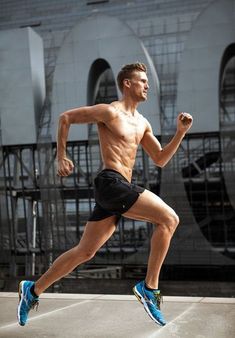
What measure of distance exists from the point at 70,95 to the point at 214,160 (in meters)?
3.56

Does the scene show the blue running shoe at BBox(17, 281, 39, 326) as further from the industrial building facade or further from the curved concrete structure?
the curved concrete structure

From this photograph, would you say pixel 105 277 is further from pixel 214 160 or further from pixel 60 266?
pixel 60 266

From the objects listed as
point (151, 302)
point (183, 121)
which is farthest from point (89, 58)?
point (151, 302)

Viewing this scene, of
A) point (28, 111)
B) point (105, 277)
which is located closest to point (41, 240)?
point (105, 277)

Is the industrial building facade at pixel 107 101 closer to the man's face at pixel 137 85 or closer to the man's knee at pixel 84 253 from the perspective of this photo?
the man's face at pixel 137 85

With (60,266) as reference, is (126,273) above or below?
below

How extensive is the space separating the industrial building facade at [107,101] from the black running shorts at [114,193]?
7246mm

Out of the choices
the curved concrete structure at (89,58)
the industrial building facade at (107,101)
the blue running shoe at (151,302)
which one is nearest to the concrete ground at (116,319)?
the blue running shoe at (151,302)

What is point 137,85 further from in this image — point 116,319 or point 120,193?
point 116,319

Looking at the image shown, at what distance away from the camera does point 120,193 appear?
2.88 m

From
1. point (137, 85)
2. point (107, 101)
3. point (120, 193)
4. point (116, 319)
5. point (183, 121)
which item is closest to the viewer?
point (120, 193)

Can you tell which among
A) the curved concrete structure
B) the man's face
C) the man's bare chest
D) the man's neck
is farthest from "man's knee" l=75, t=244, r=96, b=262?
the curved concrete structure

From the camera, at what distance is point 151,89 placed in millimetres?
10359

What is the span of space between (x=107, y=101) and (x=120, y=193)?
26.0 ft
